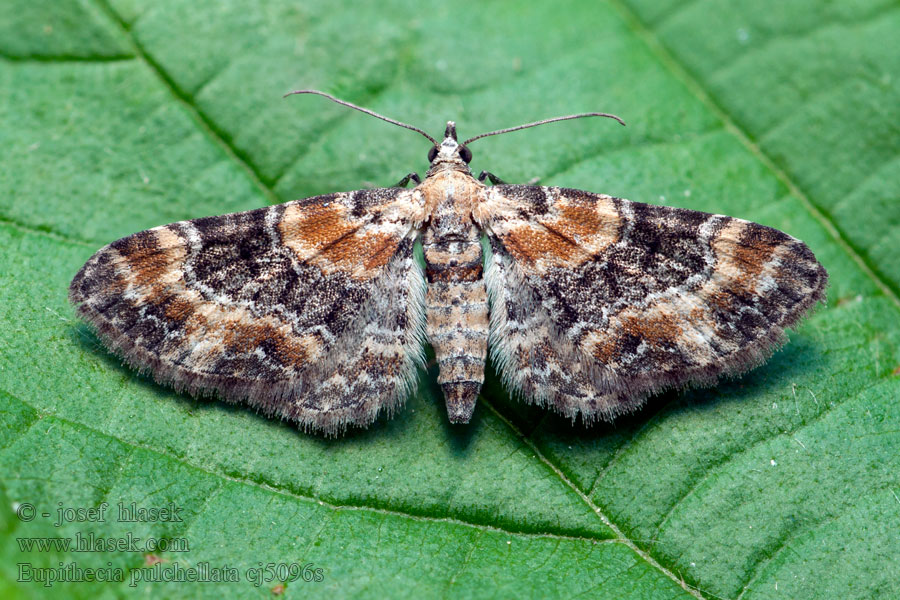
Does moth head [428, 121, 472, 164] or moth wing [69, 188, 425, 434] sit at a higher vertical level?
moth head [428, 121, 472, 164]

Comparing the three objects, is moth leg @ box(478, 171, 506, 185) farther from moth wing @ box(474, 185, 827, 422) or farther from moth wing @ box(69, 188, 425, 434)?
moth wing @ box(69, 188, 425, 434)

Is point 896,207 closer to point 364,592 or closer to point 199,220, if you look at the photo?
point 364,592

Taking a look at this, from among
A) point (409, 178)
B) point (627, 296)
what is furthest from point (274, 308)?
point (627, 296)

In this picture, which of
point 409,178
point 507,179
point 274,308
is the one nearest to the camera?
point 274,308

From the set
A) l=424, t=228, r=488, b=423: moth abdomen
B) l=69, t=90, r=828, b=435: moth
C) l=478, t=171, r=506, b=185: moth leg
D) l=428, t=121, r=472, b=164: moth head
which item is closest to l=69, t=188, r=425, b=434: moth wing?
l=69, t=90, r=828, b=435: moth

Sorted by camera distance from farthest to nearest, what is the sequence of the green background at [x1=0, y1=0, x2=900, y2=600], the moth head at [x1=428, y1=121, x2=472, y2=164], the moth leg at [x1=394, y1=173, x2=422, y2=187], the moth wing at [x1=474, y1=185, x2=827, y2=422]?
the moth leg at [x1=394, y1=173, x2=422, y2=187] → the moth head at [x1=428, y1=121, x2=472, y2=164] → the moth wing at [x1=474, y1=185, x2=827, y2=422] → the green background at [x1=0, y1=0, x2=900, y2=600]

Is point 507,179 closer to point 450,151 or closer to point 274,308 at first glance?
point 450,151

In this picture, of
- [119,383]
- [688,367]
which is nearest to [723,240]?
[688,367]
